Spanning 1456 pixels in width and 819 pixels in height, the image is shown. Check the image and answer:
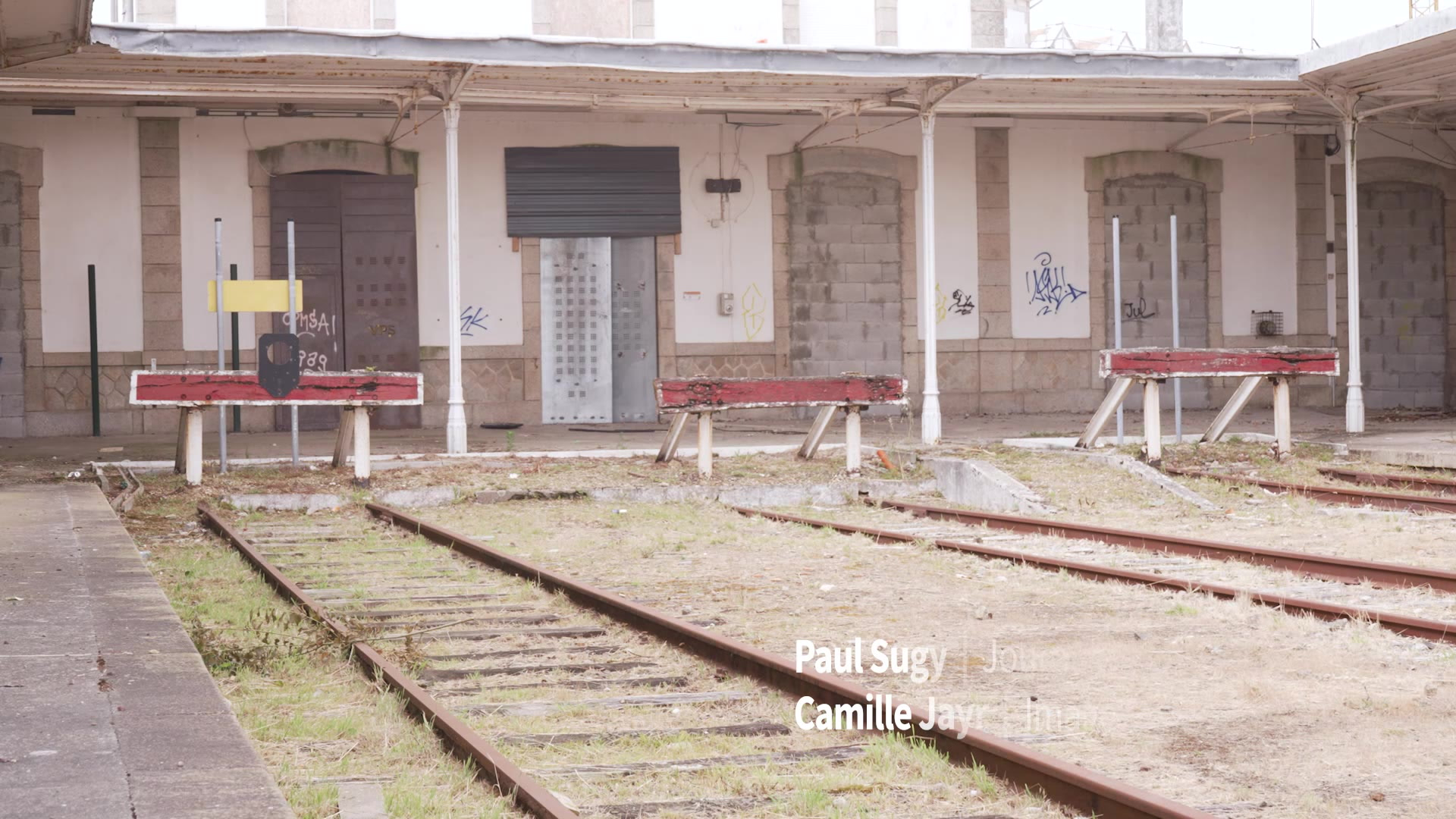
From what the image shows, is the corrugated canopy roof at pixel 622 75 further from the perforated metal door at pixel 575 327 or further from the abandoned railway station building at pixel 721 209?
the perforated metal door at pixel 575 327

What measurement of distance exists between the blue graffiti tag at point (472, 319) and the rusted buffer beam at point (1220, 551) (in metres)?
9.15

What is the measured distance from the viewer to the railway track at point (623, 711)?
14.3ft

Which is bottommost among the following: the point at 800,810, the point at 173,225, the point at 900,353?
the point at 800,810

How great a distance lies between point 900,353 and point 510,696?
16.7 meters

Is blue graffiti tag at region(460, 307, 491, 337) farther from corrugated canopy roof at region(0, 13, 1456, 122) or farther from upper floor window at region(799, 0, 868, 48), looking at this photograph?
upper floor window at region(799, 0, 868, 48)

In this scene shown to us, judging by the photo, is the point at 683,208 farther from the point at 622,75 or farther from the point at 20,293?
the point at 20,293

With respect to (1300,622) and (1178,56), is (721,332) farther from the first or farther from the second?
(1300,622)

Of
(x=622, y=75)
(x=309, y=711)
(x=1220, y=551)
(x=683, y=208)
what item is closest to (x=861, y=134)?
(x=683, y=208)

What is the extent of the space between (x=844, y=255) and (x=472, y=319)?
5.41 metres

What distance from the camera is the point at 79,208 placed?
19.4 metres

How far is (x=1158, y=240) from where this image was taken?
896 inches

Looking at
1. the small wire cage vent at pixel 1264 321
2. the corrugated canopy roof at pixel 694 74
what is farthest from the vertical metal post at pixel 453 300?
the small wire cage vent at pixel 1264 321

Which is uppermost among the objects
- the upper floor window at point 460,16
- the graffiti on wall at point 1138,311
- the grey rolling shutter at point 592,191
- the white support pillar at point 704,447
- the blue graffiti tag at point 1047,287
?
the upper floor window at point 460,16

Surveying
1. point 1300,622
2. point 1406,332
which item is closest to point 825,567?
point 1300,622
